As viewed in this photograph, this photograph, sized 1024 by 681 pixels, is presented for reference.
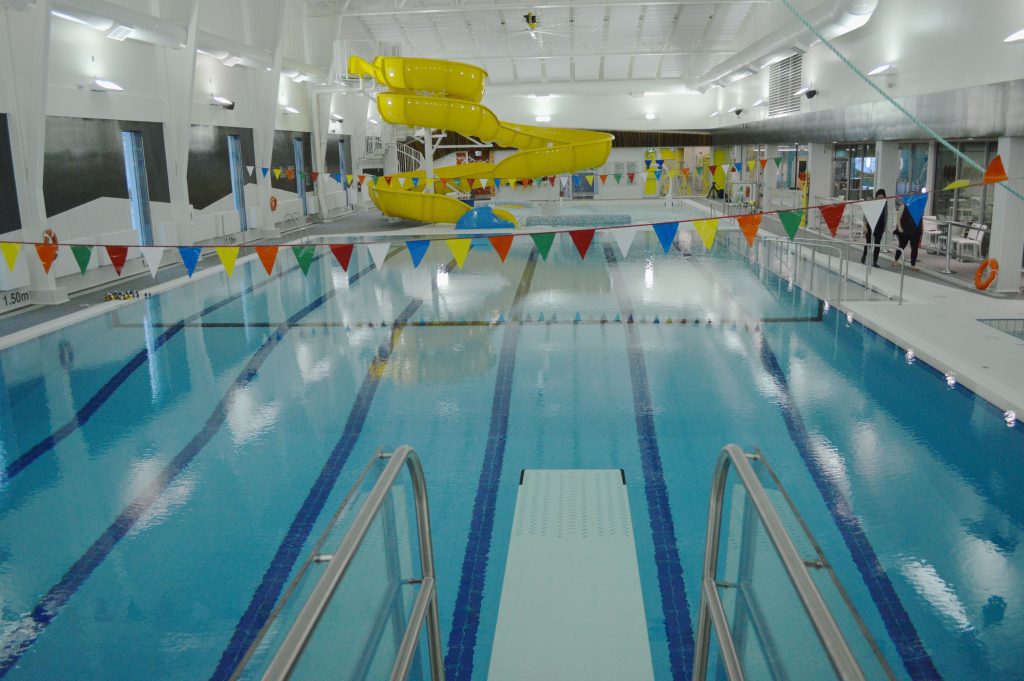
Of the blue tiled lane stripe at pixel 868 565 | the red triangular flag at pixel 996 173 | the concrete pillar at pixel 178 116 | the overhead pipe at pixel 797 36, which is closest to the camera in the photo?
the blue tiled lane stripe at pixel 868 565

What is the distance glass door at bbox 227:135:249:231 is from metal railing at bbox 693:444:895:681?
613 inches

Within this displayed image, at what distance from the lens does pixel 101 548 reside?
13.3 ft

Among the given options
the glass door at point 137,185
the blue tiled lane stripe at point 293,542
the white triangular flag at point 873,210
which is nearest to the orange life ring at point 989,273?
the white triangular flag at point 873,210

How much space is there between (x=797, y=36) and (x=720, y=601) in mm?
15113

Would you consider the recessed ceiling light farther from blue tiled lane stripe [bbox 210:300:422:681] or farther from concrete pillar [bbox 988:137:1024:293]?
concrete pillar [bbox 988:137:1024:293]

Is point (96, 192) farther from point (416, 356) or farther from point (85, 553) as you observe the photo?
point (85, 553)

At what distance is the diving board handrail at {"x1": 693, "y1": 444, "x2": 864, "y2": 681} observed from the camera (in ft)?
4.19

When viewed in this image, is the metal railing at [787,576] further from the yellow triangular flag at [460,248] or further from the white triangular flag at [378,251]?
the yellow triangular flag at [460,248]

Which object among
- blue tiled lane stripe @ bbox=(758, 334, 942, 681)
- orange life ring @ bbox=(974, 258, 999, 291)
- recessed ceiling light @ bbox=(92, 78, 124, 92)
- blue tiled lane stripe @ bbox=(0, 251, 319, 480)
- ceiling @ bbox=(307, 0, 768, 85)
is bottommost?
blue tiled lane stripe @ bbox=(758, 334, 942, 681)

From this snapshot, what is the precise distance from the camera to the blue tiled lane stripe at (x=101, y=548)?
327 centimetres

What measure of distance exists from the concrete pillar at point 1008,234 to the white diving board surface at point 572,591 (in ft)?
22.4

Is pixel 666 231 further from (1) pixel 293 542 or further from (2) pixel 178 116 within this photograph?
(2) pixel 178 116

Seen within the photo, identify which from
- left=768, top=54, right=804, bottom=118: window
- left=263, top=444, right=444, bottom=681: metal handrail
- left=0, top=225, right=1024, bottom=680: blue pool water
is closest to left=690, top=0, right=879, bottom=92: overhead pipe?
left=768, top=54, right=804, bottom=118: window

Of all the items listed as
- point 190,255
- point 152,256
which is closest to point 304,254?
point 190,255
